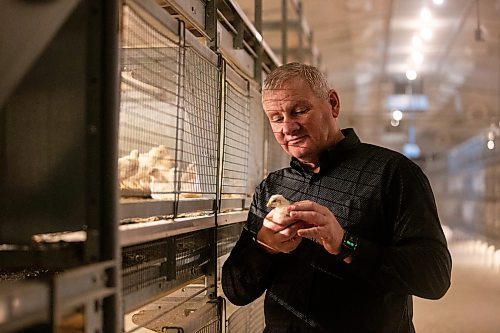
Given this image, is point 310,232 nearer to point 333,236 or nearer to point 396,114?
point 333,236

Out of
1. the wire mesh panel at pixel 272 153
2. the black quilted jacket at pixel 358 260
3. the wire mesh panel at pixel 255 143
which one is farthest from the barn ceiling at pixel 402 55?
the black quilted jacket at pixel 358 260

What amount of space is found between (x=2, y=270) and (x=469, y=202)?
9169 millimetres

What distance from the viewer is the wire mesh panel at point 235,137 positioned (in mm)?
1924

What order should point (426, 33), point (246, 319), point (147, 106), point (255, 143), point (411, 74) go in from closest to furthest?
point (147, 106) < point (246, 319) < point (255, 143) < point (426, 33) < point (411, 74)

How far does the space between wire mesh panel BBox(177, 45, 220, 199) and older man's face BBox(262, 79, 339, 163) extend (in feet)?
0.62

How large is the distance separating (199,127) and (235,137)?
0.51m

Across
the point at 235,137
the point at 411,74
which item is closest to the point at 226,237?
the point at 235,137

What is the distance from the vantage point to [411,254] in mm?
1288

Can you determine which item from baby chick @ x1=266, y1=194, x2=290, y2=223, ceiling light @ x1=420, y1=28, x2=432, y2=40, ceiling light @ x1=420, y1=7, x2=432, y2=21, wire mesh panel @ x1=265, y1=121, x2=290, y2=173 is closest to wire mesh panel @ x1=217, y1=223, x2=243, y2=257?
baby chick @ x1=266, y1=194, x2=290, y2=223

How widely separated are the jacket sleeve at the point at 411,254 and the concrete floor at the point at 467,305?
2.39 metres

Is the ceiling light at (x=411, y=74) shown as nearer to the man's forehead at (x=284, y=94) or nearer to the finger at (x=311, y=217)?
the man's forehead at (x=284, y=94)

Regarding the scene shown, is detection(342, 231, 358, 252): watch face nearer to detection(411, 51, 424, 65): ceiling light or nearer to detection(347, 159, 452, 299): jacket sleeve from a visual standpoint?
detection(347, 159, 452, 299): jacket sleeve

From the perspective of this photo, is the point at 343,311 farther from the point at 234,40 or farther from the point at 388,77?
the point at 388,77

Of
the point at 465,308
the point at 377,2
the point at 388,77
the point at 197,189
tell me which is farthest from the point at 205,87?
the point at 388,77
